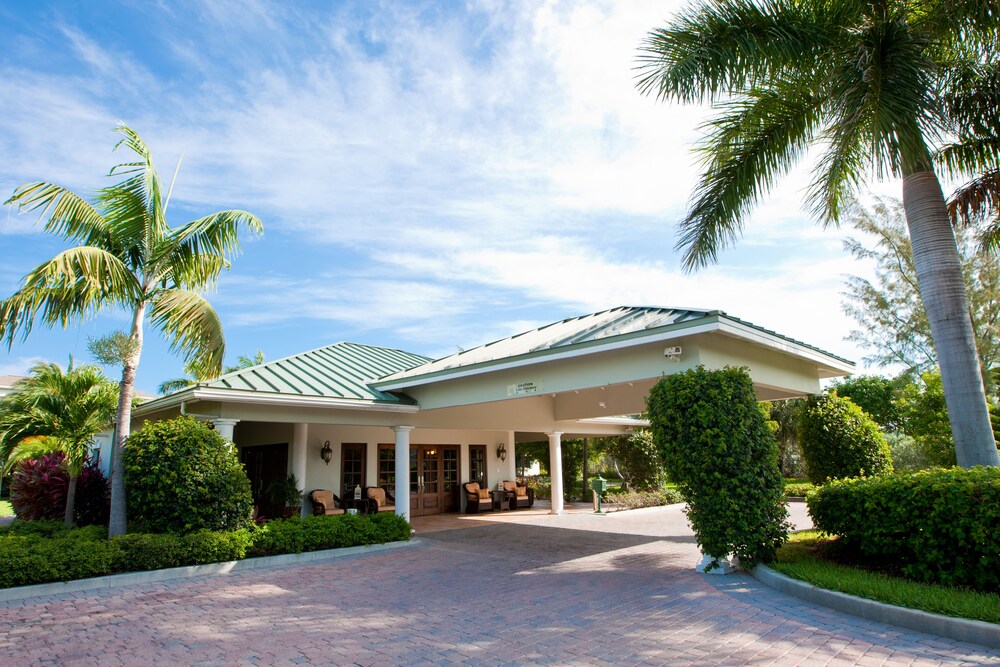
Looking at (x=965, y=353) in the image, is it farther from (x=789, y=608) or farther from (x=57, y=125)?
(x=57, y=125)

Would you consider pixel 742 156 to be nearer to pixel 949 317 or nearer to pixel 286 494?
pixel 949 317

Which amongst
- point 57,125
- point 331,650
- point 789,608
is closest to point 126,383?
point 57,125

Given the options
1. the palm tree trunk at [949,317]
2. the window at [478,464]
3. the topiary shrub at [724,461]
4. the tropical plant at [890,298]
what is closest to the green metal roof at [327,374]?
the window at [478,464]

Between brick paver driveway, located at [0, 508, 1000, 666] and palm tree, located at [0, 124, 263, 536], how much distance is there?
3.42 m

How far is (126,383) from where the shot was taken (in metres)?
9.64

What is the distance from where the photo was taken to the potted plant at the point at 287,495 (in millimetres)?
13031

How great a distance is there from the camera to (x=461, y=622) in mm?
5992

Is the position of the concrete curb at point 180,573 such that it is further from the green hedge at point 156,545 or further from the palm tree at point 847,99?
the palm tree at point 847,99

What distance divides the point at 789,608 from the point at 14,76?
12487 millimetres

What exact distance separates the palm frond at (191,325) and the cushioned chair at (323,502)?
4.37m

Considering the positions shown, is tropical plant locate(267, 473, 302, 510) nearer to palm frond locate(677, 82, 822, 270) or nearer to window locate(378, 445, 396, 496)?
window locate(378, 445, 396, 496)

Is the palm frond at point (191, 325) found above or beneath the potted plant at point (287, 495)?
above

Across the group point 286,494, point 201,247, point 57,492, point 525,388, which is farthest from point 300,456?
point 525,388

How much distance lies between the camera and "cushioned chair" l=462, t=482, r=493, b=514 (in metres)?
17.9
